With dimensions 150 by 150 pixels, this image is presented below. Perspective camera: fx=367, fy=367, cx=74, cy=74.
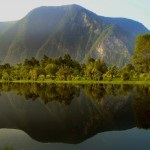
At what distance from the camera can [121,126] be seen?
37.3m

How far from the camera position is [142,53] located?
440ft

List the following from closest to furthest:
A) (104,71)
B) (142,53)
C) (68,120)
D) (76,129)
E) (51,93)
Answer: (76,129), (68,120), (51,93), (104,71), (142,53)

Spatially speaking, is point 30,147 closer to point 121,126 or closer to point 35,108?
point 121,126

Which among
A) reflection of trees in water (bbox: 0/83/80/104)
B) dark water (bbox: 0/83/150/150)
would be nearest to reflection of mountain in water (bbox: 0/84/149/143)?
dark water (bbox: 0/83/150/150)

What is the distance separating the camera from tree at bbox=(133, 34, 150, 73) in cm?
13200

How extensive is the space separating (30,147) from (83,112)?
23.6 metres

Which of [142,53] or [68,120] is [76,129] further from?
[142,53]

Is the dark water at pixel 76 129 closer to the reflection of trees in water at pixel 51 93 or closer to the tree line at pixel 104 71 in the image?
the reflection of trees in water at pixel 51 93

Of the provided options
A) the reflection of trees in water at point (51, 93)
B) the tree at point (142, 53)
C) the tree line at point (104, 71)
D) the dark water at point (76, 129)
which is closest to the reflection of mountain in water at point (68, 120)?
the dark water at point (76, 129)

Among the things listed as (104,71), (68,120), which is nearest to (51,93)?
(68,120)

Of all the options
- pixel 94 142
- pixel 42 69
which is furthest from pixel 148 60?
pixel 94 142

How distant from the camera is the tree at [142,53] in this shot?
13200 centimetres

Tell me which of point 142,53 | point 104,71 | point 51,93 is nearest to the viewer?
point 51,93

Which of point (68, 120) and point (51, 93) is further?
point (51, 93)
